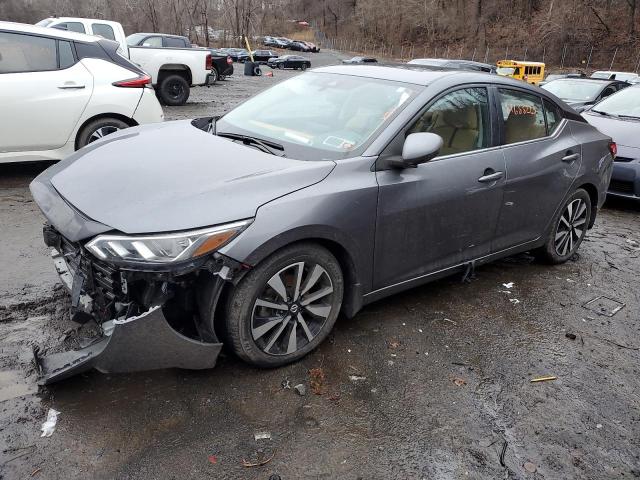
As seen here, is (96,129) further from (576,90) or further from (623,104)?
(576,90)

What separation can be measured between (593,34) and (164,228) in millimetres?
47739

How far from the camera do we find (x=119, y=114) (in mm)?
6230

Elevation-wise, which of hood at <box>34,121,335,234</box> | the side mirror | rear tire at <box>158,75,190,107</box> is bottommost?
rear tire at <box>158,75,190,107</box>

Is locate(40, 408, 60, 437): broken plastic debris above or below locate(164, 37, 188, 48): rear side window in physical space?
below

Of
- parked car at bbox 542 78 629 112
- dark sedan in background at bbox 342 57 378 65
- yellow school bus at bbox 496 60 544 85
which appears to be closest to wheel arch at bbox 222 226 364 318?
dark sedan in background at bbox 342 57 378 65

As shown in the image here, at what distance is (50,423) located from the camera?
251 centimetres

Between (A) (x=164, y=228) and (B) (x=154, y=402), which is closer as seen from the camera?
(A) (x=164, y=228)

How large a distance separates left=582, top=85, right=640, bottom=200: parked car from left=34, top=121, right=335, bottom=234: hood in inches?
213

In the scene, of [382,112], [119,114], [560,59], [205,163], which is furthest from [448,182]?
[560,59]

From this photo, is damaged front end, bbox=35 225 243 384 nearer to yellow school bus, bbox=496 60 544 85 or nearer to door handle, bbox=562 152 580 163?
door handle, bbox=562 152 580 163

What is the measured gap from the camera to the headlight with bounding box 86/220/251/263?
7.93ft

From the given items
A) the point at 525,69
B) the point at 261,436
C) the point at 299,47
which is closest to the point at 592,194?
the point at 261,436

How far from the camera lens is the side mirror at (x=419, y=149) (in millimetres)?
3105

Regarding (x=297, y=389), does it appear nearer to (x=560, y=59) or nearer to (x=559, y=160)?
(x=559, y=160)
